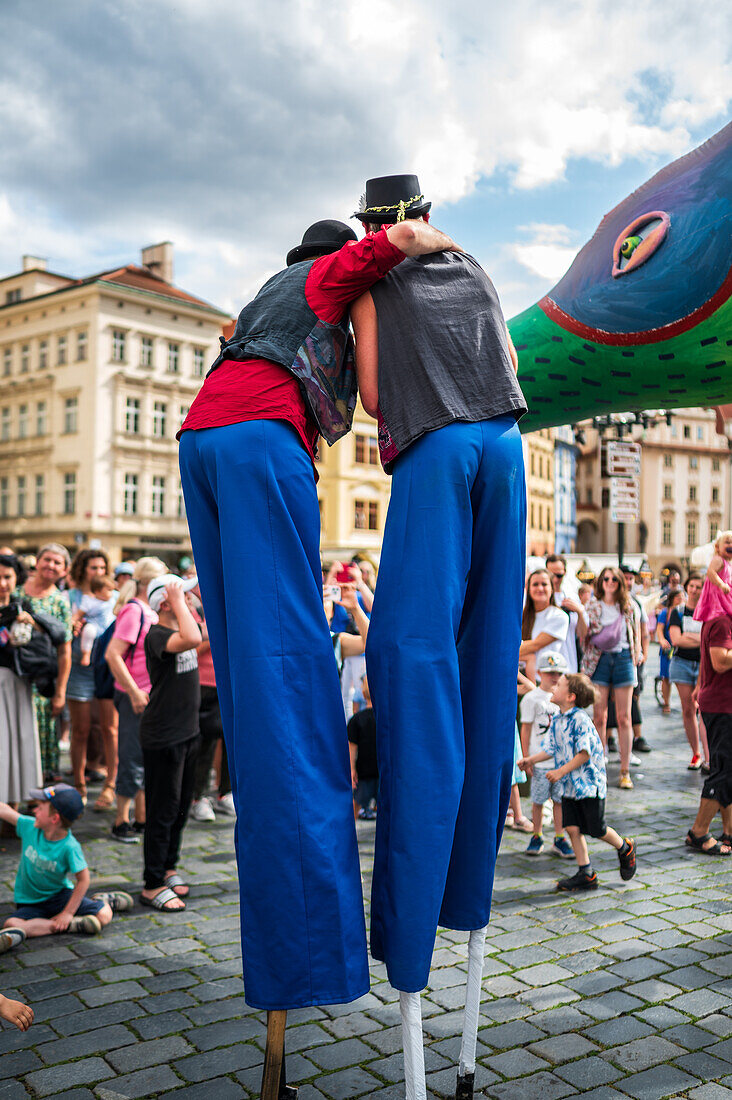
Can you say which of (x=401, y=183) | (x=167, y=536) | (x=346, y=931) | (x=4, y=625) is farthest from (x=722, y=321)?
(x=167, y=536)

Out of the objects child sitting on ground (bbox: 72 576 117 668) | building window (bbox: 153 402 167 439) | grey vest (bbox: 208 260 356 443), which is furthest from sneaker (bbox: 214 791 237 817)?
building window (bbox: 153 402 167 439)

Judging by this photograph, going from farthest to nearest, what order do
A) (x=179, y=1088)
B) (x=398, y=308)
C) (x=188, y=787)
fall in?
(x=188, y=787)
(x=179, y=1088)
(x=398, y=308)

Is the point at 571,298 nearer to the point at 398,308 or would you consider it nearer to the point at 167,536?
the point at 398,308

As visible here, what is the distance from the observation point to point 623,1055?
9.83 feet

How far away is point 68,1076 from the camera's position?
2926 millimetres

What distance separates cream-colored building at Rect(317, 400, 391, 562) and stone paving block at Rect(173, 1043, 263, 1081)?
37.4m

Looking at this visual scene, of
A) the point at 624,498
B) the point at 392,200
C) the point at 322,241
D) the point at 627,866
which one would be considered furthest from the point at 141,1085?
the point at 624,498

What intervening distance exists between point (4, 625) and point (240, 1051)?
3587 mm

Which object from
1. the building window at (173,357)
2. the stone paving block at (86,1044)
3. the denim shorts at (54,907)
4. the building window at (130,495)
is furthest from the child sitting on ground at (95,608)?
the building window at (173,357)

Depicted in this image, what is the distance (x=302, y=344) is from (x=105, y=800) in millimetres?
5617

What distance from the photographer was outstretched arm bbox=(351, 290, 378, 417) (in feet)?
8.20

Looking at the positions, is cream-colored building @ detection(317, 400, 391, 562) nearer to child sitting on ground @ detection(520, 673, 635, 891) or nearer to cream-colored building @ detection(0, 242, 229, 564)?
cream-colored building @ detection(0, 242, 229, 564)

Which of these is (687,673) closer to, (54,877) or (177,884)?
(177,884)

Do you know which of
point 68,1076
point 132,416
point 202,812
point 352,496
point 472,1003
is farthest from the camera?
point 352,496
